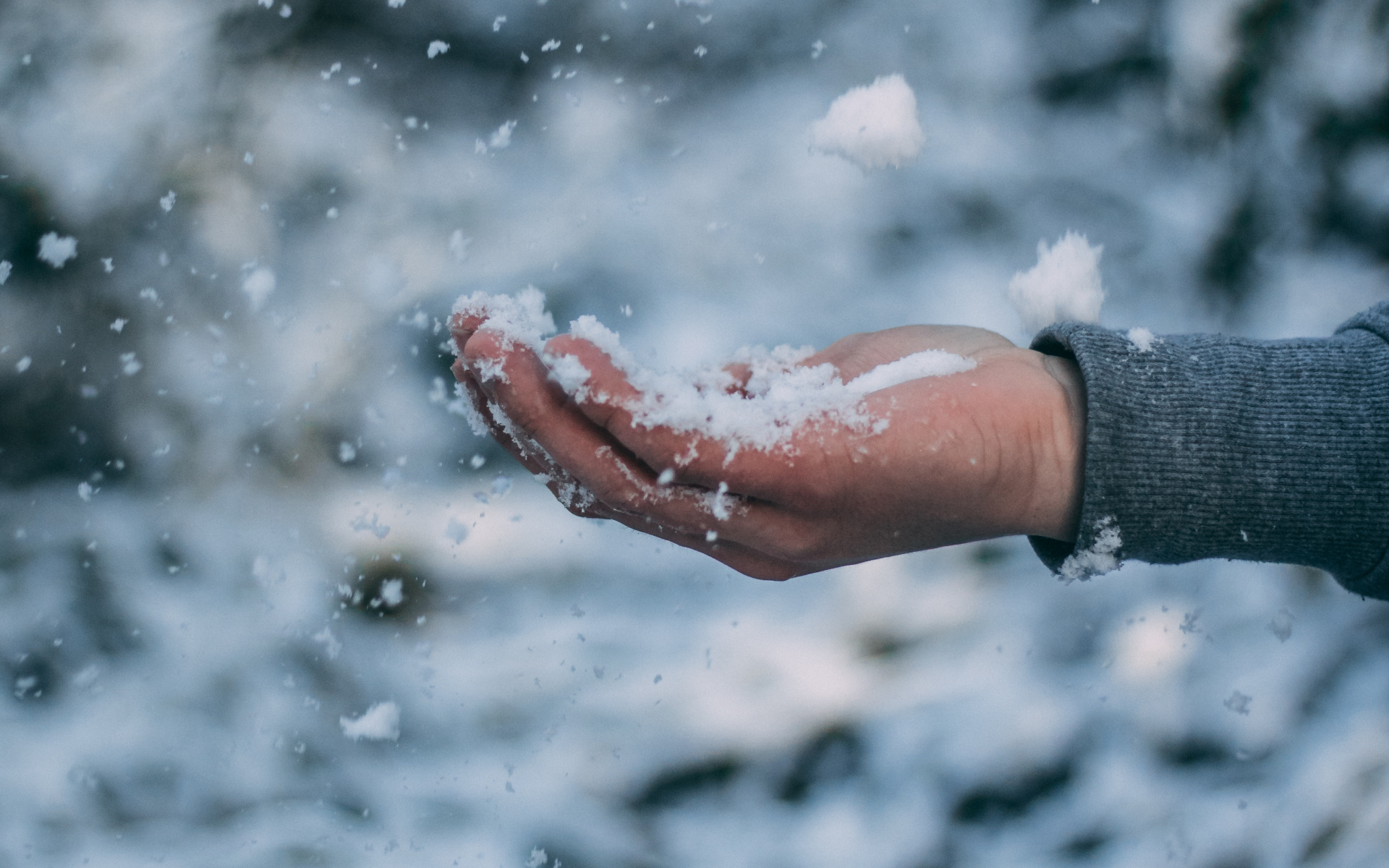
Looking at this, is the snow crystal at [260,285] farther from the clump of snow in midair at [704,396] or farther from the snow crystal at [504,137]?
the clump of snow in midair at [704,396]

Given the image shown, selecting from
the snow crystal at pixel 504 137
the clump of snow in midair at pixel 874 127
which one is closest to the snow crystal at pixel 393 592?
the snow crystal at pixel 504 137

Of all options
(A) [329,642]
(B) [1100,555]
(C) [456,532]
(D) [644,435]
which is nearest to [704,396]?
(D) [644,435]

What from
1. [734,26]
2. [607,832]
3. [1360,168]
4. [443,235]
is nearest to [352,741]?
[607,832]

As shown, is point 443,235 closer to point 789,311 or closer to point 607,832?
point 789,311

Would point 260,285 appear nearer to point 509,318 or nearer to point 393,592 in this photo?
point 393,592

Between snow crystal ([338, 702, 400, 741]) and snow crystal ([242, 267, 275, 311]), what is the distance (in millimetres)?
392

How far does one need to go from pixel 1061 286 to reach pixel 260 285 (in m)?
0.74

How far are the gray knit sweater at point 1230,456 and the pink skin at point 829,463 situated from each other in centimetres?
2

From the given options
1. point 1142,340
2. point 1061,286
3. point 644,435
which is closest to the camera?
point 644,435

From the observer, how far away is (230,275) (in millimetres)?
750

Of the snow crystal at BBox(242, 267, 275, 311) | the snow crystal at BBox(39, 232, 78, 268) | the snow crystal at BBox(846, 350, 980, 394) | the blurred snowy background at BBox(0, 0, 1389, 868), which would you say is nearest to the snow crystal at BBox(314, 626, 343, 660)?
the blurred snowy background at BBox(0, 0, 1389, 868)

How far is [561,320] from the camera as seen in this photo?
0.74m

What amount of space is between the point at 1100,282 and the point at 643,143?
0.44 metres

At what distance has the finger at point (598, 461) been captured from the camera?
414mm
